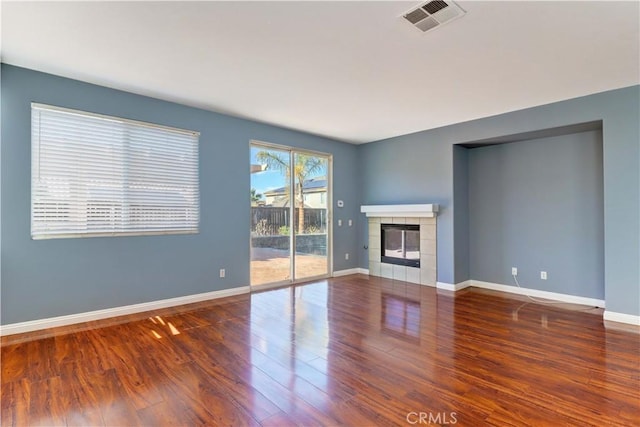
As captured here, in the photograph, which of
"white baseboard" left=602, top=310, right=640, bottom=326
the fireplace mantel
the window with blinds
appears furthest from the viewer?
the fireplace mantel

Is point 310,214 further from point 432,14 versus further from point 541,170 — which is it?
point 432,14

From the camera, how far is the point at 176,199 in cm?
424

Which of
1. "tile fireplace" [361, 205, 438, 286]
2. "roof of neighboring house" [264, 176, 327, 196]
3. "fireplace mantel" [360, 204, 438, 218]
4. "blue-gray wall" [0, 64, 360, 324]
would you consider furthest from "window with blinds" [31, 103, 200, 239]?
"tile fireplace" [361, 205, 438, 286]

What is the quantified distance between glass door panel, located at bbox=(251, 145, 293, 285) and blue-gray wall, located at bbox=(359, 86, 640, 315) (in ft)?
5.98

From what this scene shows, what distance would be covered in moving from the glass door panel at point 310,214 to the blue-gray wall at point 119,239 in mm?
447

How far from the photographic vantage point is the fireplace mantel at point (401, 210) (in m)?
5.21

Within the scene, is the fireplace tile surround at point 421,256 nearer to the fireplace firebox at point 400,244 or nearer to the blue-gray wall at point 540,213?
the fireplace firebox at point 400,244

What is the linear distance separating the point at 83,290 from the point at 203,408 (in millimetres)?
2465

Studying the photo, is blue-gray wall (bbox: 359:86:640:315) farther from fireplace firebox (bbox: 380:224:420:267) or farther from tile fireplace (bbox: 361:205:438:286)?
fireplace firebox (bbox: 380:224:420:267)

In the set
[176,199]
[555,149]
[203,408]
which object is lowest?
[203,408]

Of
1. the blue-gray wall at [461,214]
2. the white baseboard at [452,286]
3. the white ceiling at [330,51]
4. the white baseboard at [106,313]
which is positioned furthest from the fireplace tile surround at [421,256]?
the white baseboard at [106,313]

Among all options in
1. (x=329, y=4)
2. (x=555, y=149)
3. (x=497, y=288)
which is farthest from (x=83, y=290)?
(x=555, y=149)

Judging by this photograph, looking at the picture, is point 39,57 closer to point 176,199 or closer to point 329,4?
point 176,199

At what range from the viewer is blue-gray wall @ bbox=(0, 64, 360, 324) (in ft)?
10.3
